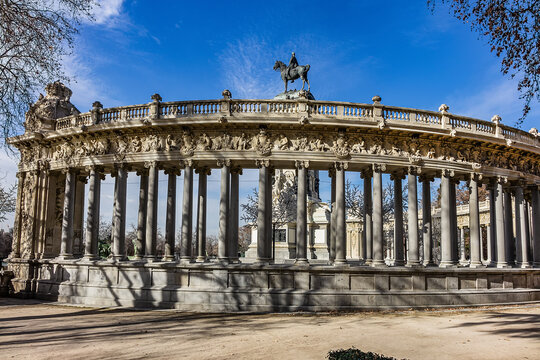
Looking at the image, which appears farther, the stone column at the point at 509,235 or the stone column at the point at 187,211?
the stone column at the point at 509,235

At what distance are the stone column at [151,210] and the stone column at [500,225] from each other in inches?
830

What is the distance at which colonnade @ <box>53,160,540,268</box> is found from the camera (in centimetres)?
2300

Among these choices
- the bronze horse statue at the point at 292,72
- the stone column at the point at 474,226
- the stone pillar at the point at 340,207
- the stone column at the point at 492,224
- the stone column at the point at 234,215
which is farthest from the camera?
the bronze horse statue at the point at 292,72

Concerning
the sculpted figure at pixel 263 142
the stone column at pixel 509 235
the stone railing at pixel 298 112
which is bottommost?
the stone column at pixel 509 235

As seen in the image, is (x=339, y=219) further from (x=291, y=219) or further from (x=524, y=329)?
(x=291, y=219)

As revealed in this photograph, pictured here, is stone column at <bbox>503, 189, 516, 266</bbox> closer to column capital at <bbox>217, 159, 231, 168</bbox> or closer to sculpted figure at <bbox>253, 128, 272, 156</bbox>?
sculpted figure at <bbox>253, 128, 272, 156</bbox>

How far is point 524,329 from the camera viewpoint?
1603cm

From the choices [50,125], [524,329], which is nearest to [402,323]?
[524,329]

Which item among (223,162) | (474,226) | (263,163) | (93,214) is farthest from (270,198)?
(474,226)

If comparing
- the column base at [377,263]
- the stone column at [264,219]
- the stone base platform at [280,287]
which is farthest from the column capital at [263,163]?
the column base at [377,263]

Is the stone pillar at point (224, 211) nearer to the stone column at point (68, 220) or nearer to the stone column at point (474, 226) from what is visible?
the stone column at point (68, 220)

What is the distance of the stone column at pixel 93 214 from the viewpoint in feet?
82.3

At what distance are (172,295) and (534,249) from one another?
78.9 feet

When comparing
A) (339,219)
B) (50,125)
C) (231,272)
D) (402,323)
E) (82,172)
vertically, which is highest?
(50,125)
